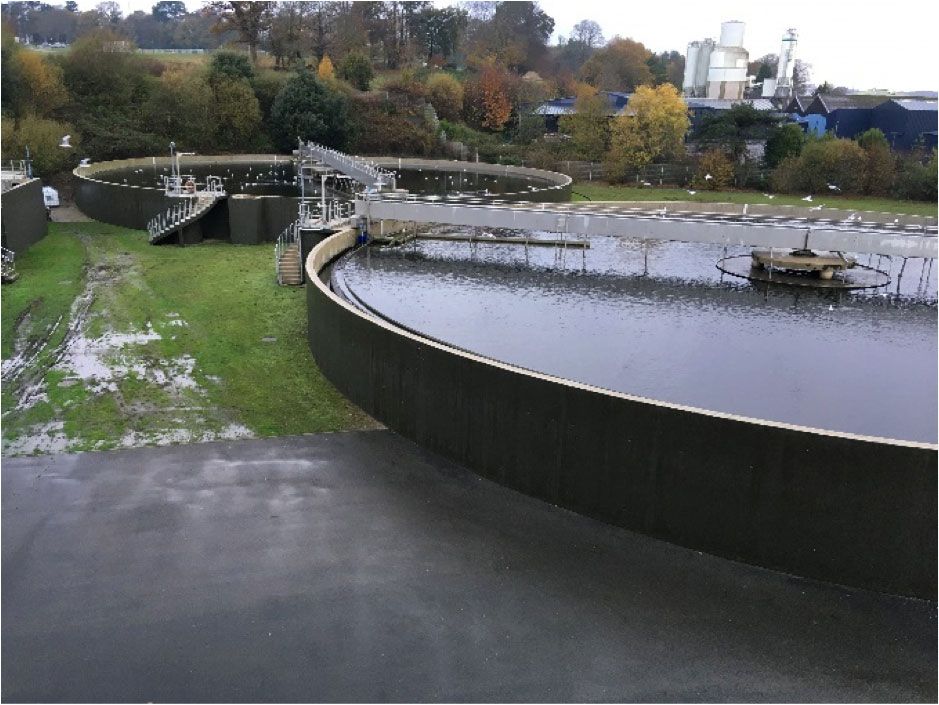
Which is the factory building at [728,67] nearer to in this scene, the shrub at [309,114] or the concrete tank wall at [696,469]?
the shrub at [309,114]

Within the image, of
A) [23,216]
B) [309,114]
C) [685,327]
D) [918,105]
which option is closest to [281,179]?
[309,114]

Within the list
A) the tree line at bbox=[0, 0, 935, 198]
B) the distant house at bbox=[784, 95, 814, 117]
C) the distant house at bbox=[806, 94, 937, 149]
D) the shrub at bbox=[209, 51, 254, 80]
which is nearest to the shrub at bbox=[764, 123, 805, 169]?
the tree line at bbox=[0, 0, 935, 198]

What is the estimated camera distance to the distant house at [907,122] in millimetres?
53562

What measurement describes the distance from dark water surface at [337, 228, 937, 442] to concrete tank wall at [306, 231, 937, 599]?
1.24 metres

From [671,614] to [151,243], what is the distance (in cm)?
2526

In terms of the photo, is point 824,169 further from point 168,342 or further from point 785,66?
point 785,66

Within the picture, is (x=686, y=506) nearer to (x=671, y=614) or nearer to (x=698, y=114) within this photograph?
(x=671, y=614)

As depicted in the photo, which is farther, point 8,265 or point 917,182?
point 917,182

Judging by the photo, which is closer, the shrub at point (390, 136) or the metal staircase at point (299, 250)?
the metal staircase at point (299, 250)

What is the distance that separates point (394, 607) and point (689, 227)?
1199 centimetres

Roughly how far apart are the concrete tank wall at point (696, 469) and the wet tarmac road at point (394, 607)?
0.31 m

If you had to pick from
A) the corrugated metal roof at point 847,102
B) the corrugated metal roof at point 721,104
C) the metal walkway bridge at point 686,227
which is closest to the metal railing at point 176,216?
the metal walkway bridge at point 686,227

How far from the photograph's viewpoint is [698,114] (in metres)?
66.3

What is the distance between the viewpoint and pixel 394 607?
29.0 feet
